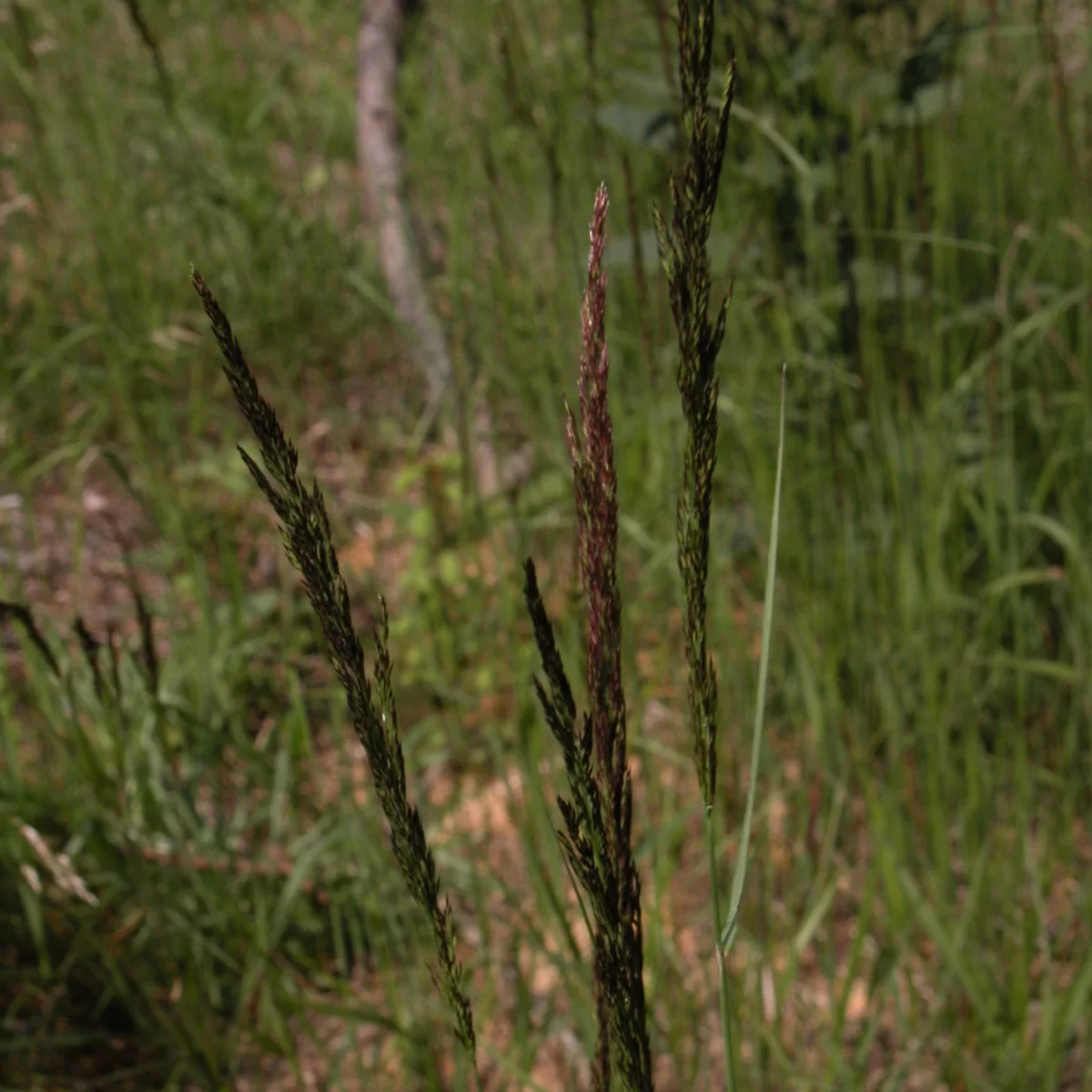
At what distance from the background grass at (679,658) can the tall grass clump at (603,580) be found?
Result: 0.57m

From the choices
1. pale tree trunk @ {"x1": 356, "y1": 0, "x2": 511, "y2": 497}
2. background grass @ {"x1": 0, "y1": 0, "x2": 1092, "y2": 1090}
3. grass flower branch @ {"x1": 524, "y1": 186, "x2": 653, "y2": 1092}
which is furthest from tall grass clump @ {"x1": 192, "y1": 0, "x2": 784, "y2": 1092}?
pale tree trunk @ {"x1": 356, "y1": 0, "x2": 511, "y2": 497}

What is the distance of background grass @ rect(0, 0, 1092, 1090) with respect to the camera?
160cm

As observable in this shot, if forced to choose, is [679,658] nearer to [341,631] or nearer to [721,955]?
[721,955]

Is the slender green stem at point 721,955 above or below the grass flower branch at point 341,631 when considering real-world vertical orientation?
below

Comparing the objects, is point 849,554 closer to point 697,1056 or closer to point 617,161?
point 697,1056

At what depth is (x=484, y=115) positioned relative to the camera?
9.18 ft

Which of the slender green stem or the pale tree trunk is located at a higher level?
the pale tree trunk

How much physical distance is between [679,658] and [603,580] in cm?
174

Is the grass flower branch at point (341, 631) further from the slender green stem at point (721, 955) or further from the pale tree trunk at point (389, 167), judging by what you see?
the pale tree trunk at point (389, 167)

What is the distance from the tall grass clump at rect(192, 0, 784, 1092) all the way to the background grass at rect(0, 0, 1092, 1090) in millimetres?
570

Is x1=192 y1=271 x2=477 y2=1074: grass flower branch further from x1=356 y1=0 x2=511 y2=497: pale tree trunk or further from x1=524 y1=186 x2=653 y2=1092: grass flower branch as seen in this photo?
x1=356 y1=0 x2=511 y2=497: pale tree trunk

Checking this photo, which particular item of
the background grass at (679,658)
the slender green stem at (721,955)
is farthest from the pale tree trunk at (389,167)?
the slender green stem at (721,955)

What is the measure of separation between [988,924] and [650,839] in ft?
1.53

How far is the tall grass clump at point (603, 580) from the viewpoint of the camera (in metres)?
0.57
